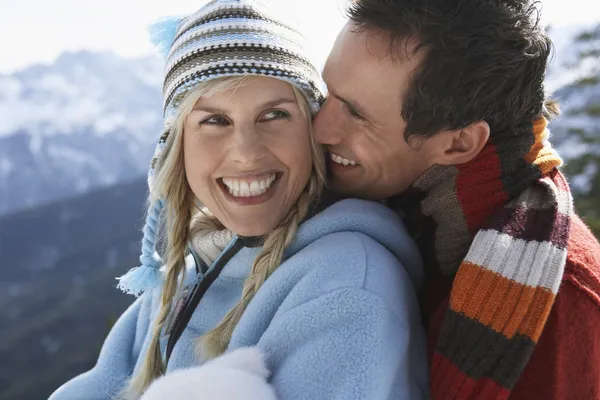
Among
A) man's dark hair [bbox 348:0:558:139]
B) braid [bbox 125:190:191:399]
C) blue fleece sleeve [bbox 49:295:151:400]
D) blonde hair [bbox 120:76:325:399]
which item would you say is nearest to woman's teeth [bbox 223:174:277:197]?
blonde hair [bbox 120:76:325:399]

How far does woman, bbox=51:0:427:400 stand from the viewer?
1.23m

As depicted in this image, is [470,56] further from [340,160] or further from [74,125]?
[74,125]

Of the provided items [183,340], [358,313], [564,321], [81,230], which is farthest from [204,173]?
[81,230]

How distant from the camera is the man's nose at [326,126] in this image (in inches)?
68.2

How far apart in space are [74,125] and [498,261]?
297 ft

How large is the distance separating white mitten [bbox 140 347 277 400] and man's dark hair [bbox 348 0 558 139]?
2.72ft

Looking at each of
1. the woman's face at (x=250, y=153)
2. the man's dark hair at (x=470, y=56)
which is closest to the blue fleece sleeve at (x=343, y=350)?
the woman's face at (x=250, y=153)

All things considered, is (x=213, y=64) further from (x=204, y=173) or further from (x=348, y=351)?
(x=348, y=351)

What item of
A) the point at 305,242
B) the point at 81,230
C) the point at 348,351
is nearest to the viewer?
the point at 348,351

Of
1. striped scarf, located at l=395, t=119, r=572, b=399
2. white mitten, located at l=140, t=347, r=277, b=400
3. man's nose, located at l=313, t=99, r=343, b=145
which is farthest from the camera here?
man's nose, located at l=313, t=99, r=343, b=145

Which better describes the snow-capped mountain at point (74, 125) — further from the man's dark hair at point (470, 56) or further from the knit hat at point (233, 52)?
the man's dark hair at point (470, 56)

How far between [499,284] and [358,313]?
1.04ft

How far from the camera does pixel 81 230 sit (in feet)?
162

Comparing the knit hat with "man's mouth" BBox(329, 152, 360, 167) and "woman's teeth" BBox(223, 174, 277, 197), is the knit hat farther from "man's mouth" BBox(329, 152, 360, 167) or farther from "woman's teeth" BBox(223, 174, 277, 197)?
"woman's teeth" BBox(223, 174, 277, 197)
